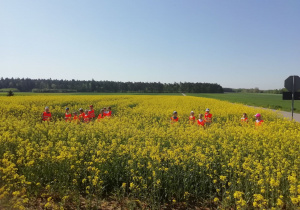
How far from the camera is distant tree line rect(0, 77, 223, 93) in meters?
115

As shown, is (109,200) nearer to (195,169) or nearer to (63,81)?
(195,169)

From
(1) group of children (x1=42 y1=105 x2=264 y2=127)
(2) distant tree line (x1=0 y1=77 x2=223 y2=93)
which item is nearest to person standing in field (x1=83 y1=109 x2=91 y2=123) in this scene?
(1) group of children (x1=42 y1=105 x2=264 y2=127)

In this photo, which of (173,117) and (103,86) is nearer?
(173,117)

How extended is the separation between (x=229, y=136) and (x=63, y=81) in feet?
432

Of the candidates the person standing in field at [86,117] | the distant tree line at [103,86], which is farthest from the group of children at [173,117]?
the distant tree line at [103,86]

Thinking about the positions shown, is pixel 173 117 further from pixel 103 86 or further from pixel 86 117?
pixel 103 86

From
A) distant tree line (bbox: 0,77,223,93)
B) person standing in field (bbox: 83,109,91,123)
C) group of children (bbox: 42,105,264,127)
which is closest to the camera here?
group of children (bbox: 42,105,264,127)

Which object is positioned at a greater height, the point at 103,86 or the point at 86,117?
the point at 103,86

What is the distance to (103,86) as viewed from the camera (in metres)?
122

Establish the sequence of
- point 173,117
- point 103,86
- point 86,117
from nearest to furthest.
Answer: point 173,117 < point 86,117 < point 103,86

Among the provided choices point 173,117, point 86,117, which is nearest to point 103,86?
point 86,117

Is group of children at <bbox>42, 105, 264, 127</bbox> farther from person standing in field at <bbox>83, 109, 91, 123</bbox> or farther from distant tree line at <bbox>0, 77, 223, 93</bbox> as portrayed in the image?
distant tree line at <bbox>0, 77, 223, 93</bbox>

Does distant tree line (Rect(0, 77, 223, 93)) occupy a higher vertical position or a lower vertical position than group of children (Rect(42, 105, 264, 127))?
higher

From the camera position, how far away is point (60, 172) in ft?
17.2
